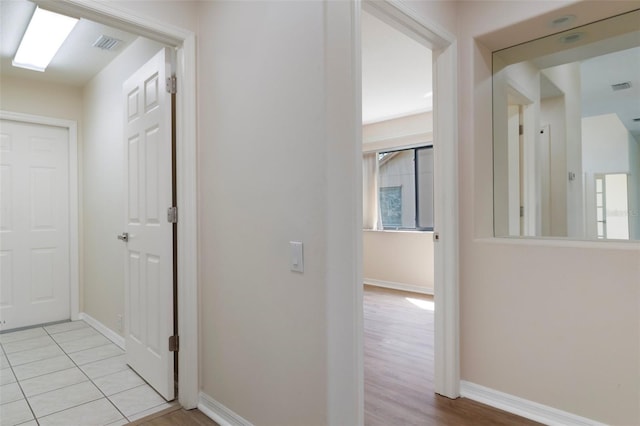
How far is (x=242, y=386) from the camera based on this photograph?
1777 mm

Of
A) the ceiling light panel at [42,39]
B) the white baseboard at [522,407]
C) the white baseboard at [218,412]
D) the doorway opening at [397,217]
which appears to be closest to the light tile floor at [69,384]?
the white baseboard at [218,412]

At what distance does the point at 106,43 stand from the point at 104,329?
2576 mm

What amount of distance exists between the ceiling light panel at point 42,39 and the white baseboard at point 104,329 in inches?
98.0

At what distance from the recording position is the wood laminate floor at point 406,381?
1940mm

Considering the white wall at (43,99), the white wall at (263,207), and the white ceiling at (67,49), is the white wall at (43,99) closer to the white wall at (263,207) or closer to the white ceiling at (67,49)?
the white ceiling at (67,49)

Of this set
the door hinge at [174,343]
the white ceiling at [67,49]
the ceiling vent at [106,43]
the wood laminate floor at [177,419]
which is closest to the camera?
the wood laminate floor at [177,419]

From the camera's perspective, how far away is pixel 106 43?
2902mm

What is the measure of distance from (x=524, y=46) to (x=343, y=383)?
2.24 m

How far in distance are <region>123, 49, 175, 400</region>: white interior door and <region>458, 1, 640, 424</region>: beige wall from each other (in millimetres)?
1809

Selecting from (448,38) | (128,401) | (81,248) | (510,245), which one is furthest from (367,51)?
(81,248)

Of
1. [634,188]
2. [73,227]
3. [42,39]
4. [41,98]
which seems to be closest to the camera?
[634,188]

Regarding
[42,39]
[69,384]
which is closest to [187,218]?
[69,384]

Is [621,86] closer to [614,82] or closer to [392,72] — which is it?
[614,82]

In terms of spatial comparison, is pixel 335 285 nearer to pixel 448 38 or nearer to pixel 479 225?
pixel 479 225
